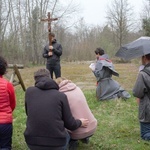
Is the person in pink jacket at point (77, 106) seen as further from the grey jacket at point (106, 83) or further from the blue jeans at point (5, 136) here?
the grey jacket at point (106, 83)

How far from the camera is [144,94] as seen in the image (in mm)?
4102

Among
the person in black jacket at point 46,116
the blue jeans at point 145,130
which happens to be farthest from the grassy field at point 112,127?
the person in black jacket at point 46,116

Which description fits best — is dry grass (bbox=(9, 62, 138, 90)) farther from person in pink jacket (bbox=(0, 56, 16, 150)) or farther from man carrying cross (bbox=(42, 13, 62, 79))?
person in pink jacket (bbox=(0, 56, 16, 150))

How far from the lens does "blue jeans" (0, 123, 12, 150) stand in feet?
11.8

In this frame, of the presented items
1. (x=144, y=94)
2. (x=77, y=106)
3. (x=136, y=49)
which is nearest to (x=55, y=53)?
(x=136, y=49)

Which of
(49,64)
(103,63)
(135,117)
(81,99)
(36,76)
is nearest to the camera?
(36,76)

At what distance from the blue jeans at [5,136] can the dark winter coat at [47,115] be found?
0.57 meters

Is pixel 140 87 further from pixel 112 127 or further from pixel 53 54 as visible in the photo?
pixel 53 54

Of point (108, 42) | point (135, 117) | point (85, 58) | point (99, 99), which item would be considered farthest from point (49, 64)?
point (108, 42)

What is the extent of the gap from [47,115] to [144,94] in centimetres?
169

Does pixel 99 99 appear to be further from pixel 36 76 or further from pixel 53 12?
pixel 53 12

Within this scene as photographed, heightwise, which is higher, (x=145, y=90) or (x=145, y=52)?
(x=145, y=52)

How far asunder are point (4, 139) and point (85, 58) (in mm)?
33879

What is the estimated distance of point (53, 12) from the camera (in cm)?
3394
